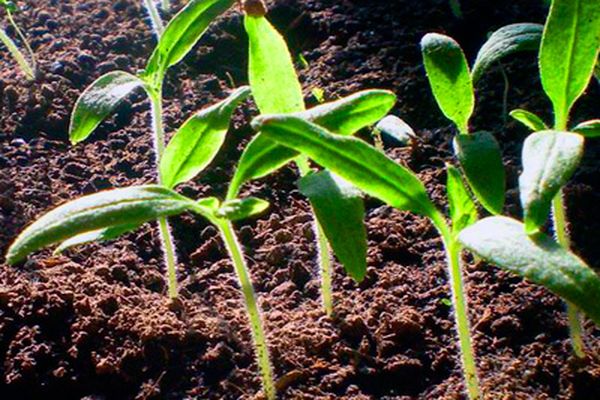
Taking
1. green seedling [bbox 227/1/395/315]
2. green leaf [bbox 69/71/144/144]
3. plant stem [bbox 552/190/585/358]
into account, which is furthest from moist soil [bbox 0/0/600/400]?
green leaf [bbox 69/71/144/144]

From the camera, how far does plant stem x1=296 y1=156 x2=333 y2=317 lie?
131cm

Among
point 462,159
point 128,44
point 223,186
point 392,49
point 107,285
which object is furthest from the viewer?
point 128,44

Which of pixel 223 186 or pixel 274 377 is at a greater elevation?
pixel 223 186

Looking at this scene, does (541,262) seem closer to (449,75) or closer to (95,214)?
(449,75)

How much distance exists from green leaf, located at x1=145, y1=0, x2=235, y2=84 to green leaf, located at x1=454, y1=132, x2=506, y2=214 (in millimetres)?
590

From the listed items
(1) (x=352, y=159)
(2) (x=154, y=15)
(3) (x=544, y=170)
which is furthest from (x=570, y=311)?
(2) (x=154, y=15)

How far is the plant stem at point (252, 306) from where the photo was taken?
1.17m

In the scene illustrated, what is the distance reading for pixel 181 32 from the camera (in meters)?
1.48

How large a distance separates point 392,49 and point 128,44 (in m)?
0.73

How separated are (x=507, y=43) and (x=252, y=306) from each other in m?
0.61

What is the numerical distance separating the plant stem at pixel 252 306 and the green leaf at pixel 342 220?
0.14 m

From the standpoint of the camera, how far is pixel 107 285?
1479 mm

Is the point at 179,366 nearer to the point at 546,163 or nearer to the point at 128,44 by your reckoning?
the point at 546,163

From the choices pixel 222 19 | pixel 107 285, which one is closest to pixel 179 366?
pixel 107 285
